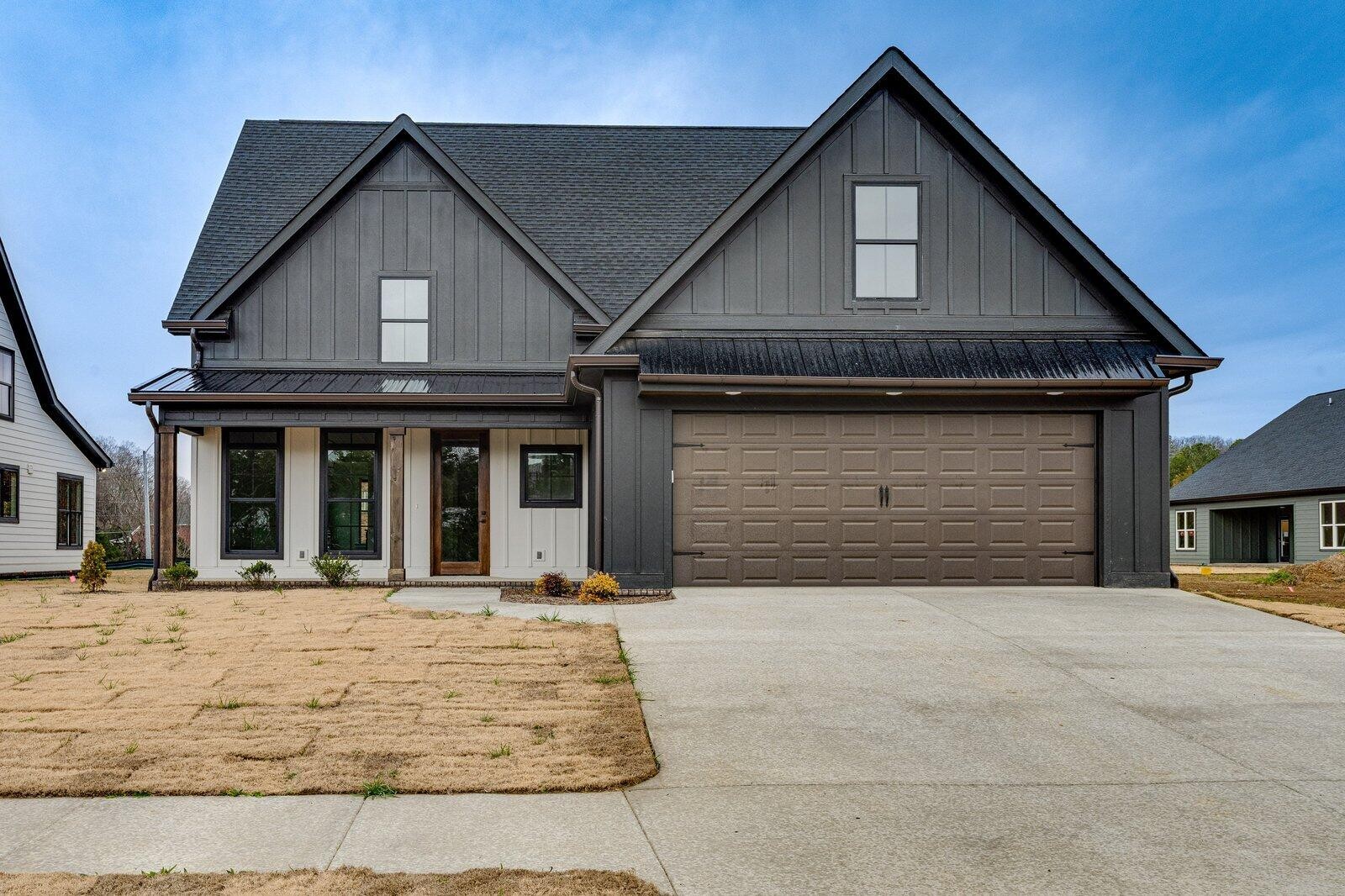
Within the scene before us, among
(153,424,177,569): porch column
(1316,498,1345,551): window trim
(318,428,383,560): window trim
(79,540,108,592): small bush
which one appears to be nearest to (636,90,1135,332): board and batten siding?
(318,428,383,560): window trim

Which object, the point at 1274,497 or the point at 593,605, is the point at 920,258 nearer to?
the point at 593,605

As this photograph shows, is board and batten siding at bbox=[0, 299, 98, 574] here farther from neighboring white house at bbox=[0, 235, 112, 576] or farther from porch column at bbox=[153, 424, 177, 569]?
porch column at bbox=[153, 424, 177, 569]

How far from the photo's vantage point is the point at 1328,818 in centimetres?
429

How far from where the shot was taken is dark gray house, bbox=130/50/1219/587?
39.0 feet

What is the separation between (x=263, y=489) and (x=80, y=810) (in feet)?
35.9

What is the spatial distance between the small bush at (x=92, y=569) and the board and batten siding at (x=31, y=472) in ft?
23.0

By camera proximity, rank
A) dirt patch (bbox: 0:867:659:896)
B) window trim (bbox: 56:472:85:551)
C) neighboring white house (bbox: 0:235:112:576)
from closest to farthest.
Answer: dirt patch (bbox: 0:867:659:896) → neighboring white house (bbox: 0:235:112:576) → window trim (bbox: 56:472:85:551)

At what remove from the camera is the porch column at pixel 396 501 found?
13.6 meters

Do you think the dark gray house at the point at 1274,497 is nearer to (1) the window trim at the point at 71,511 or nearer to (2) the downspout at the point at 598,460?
(2) the downspout at the point at 598,460

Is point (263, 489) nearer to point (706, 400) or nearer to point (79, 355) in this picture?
Answer: point (706, 400)

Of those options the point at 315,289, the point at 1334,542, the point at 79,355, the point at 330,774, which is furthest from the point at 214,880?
the point at 79,355

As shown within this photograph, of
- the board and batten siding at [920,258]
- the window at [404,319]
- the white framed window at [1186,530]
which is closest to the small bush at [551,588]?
the board and batten siding at [920,258]

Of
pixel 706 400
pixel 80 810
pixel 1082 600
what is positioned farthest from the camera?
pixel 706 400

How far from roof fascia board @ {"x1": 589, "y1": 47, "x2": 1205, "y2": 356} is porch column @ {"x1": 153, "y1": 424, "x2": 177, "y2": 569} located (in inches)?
251
